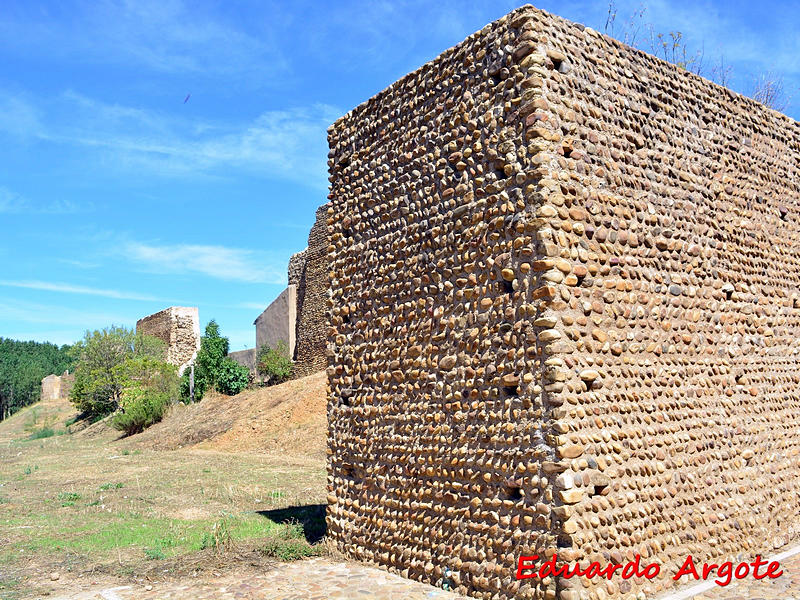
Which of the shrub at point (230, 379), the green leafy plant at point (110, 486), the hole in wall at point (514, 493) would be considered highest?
the shrub at point (230, 379)

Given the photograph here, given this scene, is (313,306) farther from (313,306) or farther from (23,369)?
(23,369)

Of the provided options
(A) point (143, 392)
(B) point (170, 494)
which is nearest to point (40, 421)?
(A) point (143, 392)

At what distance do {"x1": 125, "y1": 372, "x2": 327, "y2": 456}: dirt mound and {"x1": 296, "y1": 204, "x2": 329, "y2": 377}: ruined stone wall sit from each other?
259 cm

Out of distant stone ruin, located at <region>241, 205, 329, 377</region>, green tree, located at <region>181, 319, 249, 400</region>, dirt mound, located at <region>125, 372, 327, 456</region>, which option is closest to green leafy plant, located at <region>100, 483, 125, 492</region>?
dirt mound, located at <region>125, 372, 327, 456</region>

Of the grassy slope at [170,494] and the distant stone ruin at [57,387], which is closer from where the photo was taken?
the grassy slope at [170,494]

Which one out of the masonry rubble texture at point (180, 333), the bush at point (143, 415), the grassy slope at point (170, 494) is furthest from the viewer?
the masonry rubble texture at point (180, 333)

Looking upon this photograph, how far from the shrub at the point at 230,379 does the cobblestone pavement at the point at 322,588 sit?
2002 centimetres

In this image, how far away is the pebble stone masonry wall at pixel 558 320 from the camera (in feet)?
18.4

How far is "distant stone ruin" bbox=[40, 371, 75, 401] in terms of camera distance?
45.6m

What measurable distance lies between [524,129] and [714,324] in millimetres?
2881

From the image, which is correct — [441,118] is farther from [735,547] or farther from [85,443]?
[85,443]

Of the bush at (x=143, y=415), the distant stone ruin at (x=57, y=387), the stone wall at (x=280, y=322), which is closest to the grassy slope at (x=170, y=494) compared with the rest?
the bush at (x=143, y=415)

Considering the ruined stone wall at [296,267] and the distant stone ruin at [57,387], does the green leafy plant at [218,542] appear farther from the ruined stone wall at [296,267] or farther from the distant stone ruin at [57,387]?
the distant stone ruin at [57,387]

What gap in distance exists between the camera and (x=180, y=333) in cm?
3506
